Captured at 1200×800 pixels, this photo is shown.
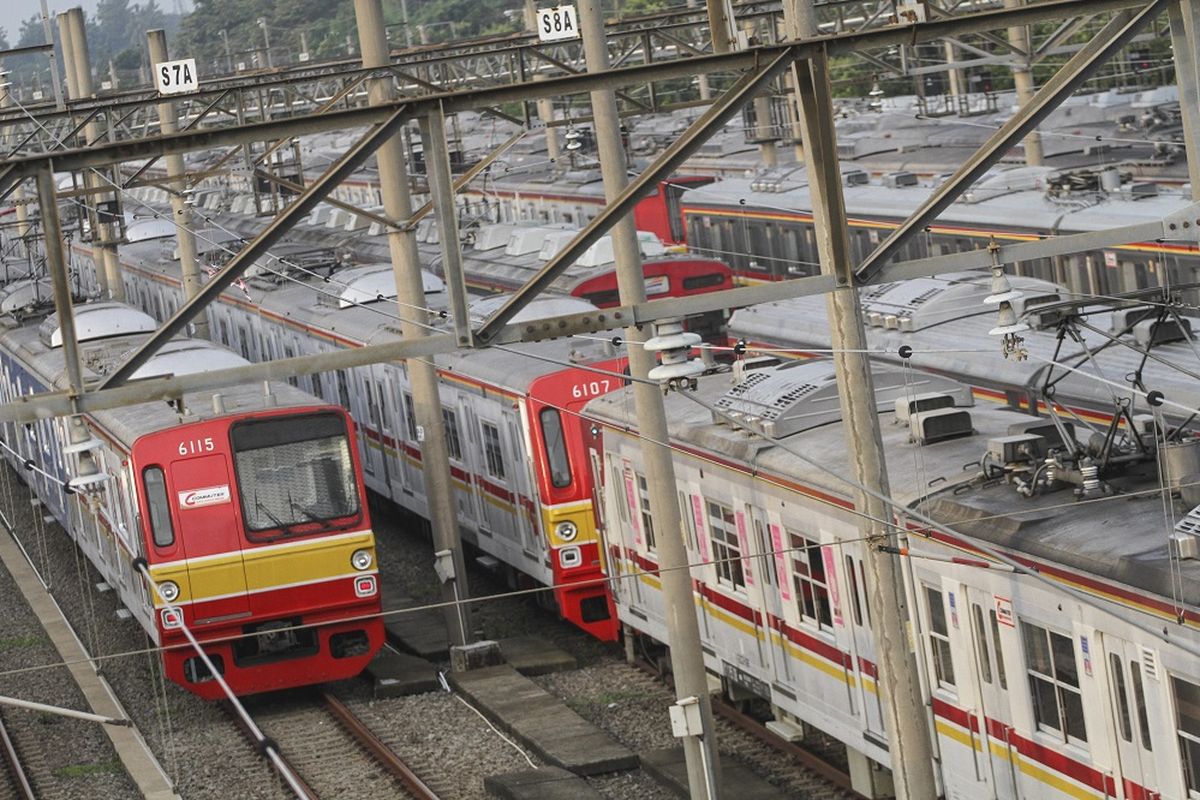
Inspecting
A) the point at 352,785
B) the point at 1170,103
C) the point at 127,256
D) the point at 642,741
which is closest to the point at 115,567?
the point at 352,785

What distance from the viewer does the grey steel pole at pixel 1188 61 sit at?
8.98 metres

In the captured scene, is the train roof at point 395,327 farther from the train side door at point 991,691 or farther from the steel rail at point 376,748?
the steel rail at point 376,748

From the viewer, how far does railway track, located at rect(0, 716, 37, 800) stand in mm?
15641

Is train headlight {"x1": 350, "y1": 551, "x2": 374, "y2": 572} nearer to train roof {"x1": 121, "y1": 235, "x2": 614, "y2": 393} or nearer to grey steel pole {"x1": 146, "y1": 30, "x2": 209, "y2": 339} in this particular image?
train roof {"x1": 121, "y1": 235, "x2": 614, "y2": 393}

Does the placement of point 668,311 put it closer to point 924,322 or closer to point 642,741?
point 642,741

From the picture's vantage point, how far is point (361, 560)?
16672 mm

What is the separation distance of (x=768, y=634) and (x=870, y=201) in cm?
1271

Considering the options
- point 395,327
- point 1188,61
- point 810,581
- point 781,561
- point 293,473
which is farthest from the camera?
point 395,327

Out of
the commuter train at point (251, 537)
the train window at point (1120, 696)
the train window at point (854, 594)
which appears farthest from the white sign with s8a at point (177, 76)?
the train window at point (1120, 696)

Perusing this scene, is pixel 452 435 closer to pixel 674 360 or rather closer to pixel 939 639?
pixel 939 639

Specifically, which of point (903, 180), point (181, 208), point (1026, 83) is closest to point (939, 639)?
point (181, 208)

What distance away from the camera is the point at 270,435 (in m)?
16.4

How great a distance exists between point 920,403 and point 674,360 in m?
3.71

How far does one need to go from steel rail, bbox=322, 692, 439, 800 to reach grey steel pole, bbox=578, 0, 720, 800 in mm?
2455
